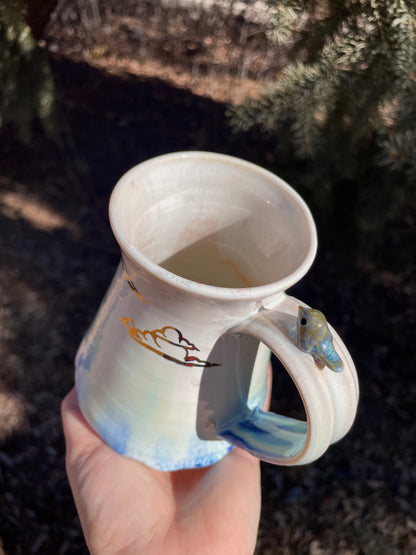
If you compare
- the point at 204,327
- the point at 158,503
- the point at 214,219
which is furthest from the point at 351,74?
the point at 158,503

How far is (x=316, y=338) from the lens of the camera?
0.70m

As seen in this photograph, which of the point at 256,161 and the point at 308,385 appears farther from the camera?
the point at 256,161

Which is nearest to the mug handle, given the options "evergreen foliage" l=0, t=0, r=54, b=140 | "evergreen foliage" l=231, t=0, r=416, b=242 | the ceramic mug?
the ceramic mug

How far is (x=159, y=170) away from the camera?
2.94 ft

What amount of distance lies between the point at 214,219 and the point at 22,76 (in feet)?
3.92

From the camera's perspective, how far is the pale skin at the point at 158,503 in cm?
101

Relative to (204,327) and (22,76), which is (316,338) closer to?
(204,327)

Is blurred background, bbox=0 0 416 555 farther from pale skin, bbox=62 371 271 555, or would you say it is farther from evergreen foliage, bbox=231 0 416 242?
pale skin, bbox=62 371 271 555

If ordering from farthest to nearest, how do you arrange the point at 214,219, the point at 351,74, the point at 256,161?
the point at 256,161, the point at 351,74, the point at 214,219

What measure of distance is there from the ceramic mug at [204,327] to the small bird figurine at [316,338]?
1cm

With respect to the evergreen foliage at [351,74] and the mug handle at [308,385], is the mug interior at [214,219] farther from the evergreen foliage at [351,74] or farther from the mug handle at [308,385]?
the evergreen foliage at [351,74]

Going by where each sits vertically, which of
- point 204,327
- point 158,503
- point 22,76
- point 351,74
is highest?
point 351,74

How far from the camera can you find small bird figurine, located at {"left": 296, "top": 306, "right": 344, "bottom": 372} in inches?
27.5

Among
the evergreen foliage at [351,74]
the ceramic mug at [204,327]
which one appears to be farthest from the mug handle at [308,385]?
the evergreen foliage at [351,74]
